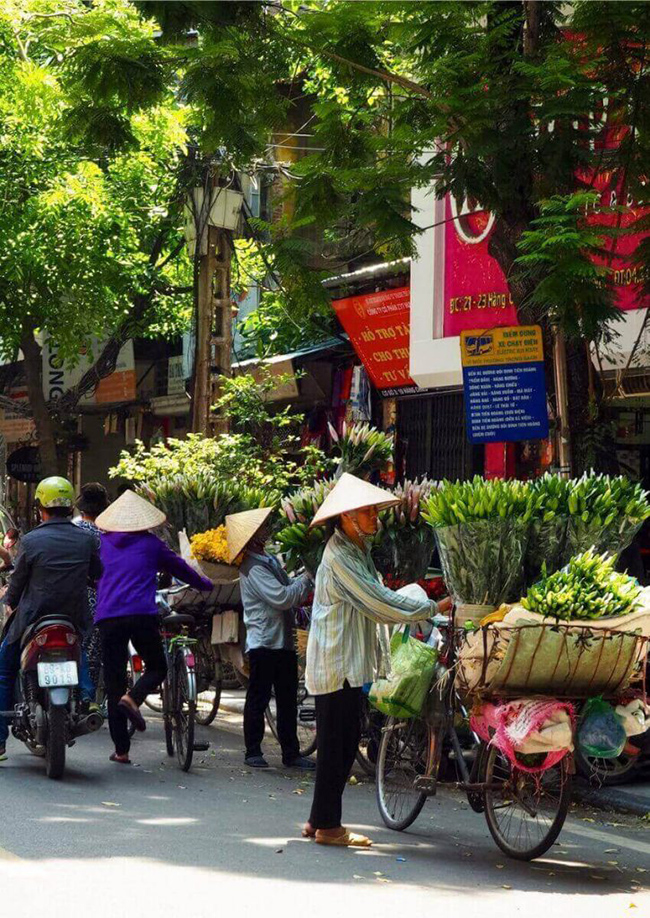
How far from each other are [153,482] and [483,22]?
463 centimetres

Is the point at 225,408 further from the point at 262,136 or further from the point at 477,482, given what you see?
the point at 477,482

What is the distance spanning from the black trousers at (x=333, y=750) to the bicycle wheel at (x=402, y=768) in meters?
0.42

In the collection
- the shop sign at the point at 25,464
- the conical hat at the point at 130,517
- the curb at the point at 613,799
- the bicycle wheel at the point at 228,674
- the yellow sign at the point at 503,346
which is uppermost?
the shop sign at the point at 25,464

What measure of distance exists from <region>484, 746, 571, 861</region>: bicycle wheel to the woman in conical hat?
2.15 feet

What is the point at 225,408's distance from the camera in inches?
667

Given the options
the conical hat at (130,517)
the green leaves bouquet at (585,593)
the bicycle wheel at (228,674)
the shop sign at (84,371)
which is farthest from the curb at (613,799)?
the shop sign at (84,371)

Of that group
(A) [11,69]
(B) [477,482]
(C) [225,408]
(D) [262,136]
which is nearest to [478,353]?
(D) [262,136]

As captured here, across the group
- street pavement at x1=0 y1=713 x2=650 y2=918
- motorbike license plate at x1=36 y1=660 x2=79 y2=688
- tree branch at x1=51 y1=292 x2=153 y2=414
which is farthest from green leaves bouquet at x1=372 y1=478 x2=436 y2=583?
tree branch at x1=51 y1=292 x2=153 y2=414

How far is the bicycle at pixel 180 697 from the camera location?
921 centimetres

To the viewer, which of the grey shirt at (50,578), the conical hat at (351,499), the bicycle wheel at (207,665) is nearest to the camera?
the conical hat at (351,499)

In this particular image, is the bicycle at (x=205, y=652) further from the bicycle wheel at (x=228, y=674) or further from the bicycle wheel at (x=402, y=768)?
the bicycle wheel at (x=402, y=768)

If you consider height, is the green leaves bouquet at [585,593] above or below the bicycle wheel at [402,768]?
above

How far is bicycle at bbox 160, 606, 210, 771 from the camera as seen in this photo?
30.2ft

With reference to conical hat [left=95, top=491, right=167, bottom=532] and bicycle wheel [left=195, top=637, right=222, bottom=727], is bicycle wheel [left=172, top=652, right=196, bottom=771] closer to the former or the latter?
conical hat [left=95, top=491, right=167, bottom=532]
